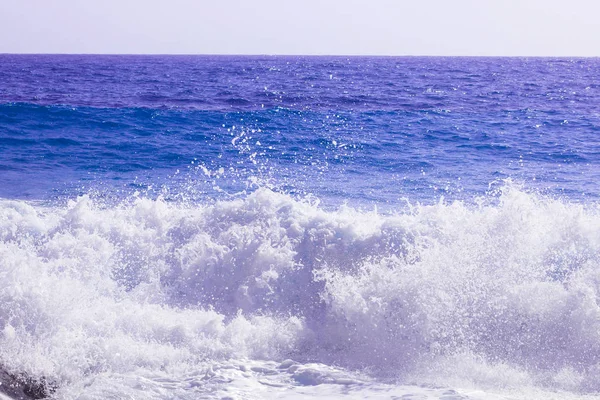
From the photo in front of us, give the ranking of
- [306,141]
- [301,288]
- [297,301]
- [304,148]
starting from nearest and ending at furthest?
[297,301]
[301,288]
[304,148]
[306,141]

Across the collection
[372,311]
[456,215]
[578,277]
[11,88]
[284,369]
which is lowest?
[284,369]

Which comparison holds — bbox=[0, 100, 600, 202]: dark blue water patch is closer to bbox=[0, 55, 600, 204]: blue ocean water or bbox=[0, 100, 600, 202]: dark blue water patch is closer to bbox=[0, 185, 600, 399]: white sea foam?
bbox=[0, 55, 600, 204]: blue ocean water

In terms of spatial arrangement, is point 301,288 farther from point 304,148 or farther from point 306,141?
point 306,141

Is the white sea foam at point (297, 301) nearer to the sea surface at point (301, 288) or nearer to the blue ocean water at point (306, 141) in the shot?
the sea surface at point (301, 288)

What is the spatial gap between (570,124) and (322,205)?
32.1 feet

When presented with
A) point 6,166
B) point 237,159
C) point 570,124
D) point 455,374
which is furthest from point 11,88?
point 455,374

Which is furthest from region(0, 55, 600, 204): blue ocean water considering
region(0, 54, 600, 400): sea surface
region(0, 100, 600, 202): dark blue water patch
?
region(0, 54, 600, 400): sea surface

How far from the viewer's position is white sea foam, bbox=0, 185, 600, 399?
496 centimetres

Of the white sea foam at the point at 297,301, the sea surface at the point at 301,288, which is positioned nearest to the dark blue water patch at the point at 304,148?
the sea surface at the point at 301,288

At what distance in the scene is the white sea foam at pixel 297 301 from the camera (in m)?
4.96

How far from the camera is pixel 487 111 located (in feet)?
58.2

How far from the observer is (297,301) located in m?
6.27

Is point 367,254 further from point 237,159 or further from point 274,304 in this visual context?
point 237,159

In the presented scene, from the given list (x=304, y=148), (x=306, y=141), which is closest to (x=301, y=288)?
(x=304, y=148)
